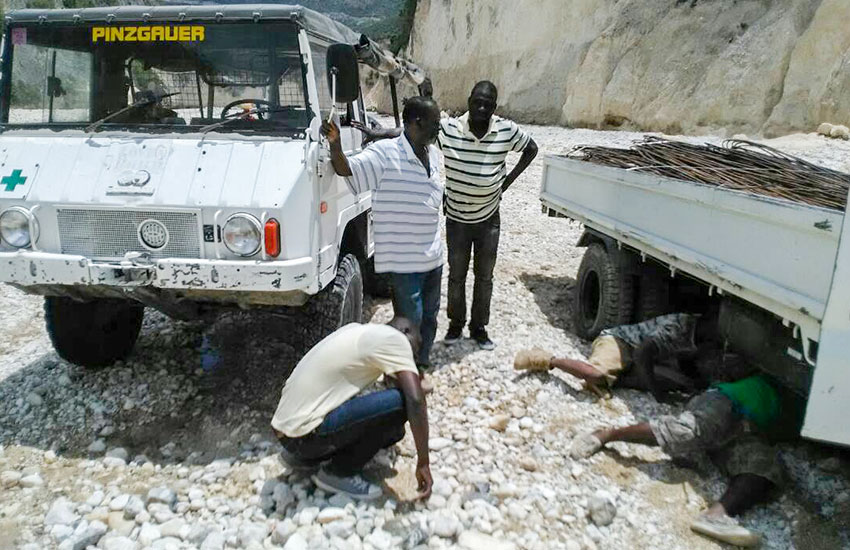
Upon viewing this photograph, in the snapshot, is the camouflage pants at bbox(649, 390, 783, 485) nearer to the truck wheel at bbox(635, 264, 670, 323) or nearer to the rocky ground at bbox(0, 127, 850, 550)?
the rocky ground at bbox(0, 127, 850, 550)

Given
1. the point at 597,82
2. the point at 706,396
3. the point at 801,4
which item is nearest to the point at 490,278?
the point at 706,396

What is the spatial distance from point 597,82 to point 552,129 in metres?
1.99

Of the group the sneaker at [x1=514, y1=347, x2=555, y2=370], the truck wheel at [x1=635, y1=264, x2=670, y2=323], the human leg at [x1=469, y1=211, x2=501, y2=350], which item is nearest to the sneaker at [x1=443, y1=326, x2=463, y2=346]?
the human leg at [x1=469, y1=211, x2=501, y2=350]

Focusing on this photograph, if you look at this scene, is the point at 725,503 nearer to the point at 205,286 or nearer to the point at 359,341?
the point at 359,341

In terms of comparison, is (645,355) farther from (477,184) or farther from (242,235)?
(242,235)

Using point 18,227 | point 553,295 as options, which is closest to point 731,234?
point 553,295

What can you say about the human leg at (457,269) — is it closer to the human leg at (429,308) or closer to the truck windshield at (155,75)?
the human leg at (429,308)

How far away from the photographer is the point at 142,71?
13.1 ft

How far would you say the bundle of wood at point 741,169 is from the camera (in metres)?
3.76

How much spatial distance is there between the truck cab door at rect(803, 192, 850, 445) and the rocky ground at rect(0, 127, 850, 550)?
0.62 meters

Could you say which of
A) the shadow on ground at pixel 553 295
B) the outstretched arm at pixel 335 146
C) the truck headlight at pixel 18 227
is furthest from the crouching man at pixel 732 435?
the truck headlight at pixel 18 227

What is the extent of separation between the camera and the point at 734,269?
342 centimetres

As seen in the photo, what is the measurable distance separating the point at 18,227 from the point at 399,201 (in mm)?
1993

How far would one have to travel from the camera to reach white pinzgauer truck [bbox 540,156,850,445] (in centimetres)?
263
